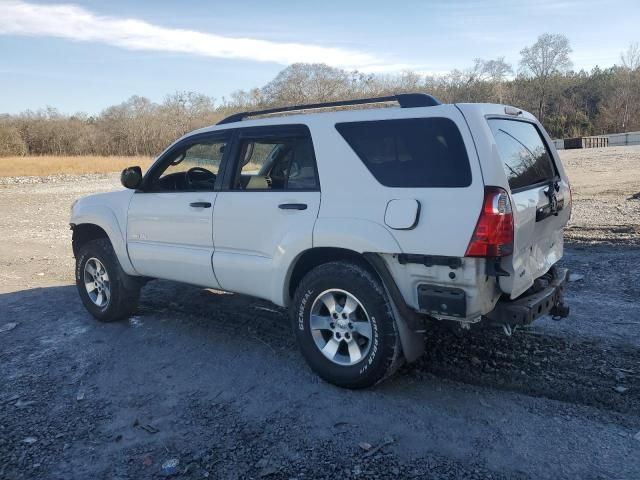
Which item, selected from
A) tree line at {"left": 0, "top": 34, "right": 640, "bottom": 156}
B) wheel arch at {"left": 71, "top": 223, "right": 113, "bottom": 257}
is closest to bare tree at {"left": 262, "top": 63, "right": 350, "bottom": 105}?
tree line at {"left": 0, "top": 34, "right": 640, "bottom": 156}

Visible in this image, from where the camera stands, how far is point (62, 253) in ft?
31.9

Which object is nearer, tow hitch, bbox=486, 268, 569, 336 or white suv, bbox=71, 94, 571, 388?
white suv, bbox=71, 94, 571, 388

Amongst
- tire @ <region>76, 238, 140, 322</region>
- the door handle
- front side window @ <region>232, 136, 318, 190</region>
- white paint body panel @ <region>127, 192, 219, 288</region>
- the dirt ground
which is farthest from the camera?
tire @ <region>76, 238, 140, 322</region>

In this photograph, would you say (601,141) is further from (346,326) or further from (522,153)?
(346,326)

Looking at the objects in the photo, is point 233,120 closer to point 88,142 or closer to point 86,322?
point 86,322

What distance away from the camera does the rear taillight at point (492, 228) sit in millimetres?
3207

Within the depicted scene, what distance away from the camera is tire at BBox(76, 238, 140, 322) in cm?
548

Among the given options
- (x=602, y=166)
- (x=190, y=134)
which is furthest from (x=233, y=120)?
(x=602, y=166)

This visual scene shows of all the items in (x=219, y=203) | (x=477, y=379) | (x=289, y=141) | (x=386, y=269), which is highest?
(x=289, y=141)

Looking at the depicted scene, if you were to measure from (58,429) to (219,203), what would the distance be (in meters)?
2.03

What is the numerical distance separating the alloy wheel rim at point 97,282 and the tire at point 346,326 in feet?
8.24

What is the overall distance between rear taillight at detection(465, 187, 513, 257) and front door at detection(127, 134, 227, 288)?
2.30m

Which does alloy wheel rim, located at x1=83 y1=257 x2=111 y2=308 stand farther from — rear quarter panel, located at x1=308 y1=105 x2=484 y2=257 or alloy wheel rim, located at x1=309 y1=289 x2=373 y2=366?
rear quarter panel, located at x1=308 y1=105 x2=484 y2=257

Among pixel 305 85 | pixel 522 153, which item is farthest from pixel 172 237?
pixel 305 85
